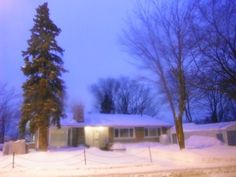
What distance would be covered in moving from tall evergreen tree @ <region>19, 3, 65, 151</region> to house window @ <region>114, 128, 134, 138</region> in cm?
1417

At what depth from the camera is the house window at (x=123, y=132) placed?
139 feet

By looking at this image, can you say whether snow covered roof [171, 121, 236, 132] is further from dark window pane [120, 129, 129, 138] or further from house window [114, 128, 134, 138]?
dark window pane [120, 129, 129, 138]

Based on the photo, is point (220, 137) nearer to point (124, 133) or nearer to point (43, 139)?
point (124, 133)

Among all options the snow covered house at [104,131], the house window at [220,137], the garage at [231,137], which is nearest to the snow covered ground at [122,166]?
the snow covered house at [104,131]

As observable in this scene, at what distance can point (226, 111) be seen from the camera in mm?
64438

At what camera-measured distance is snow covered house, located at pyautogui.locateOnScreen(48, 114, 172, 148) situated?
124ft

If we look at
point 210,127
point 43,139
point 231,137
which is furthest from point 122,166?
point 210,127

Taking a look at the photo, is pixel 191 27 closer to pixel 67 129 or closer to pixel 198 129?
pixel 67 129

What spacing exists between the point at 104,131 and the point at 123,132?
10.1 ft

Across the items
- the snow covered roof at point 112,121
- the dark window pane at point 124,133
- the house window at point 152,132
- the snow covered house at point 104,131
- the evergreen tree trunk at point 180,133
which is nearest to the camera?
the evergreen tree trunk at point 180,133

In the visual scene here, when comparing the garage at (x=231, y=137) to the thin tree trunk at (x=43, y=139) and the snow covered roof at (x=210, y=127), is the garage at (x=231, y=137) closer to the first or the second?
the snow covered roof at (x=210, y=127)

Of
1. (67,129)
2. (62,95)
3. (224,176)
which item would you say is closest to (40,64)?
(62,95)

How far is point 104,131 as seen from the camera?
41125 mm

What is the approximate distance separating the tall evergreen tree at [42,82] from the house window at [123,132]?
14170 mm
